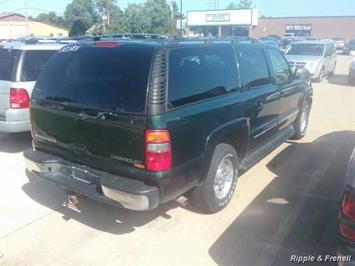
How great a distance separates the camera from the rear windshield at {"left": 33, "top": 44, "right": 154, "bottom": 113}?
3.30 meters

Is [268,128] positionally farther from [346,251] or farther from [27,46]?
[27,46]

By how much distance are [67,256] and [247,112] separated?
260cm

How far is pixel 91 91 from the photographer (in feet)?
11.8

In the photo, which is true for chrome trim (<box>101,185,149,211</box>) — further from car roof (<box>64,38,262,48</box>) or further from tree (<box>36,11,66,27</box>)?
tree (<box>36,11,66,27</box>)

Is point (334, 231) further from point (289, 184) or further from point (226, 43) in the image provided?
point (226, 43)

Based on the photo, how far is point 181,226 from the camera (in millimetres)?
4004

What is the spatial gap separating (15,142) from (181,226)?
14.4 ft

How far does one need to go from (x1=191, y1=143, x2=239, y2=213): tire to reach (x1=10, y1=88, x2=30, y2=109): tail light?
3527mm

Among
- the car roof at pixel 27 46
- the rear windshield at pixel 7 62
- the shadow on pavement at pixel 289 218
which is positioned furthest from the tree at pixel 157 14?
the shadow on pavement at pixel 289 218

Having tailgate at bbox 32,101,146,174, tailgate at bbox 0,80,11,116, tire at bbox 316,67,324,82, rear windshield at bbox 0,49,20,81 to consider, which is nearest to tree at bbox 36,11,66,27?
tire at bbox 316,67,324,82

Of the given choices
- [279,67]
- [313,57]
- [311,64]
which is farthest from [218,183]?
[313,57]

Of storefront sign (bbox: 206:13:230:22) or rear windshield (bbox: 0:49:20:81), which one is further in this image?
storefront sign (bbox: 206:13:230:22)

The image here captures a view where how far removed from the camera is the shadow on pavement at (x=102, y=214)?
13.2ft

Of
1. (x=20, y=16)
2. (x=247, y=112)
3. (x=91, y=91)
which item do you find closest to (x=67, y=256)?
(x=91, y=91)
